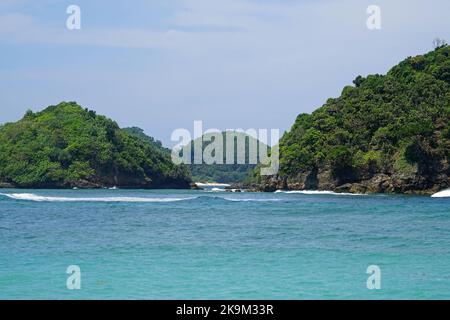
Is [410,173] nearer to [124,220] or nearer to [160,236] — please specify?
[124,220]

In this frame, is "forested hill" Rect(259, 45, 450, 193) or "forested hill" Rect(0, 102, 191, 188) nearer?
"forested hill" Rect(259, 45, 450, 193)

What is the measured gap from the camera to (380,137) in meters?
83.4

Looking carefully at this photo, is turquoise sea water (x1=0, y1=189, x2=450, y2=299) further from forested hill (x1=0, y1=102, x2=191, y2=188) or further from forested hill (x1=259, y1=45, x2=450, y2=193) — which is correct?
forested hill (x1=0, y1=102, x2=191, y2=188)

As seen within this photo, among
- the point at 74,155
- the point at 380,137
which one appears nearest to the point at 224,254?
the point at 380,137

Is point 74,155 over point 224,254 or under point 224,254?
over

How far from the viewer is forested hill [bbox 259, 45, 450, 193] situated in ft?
254

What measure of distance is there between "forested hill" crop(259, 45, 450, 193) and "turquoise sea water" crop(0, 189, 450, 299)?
1427 inches

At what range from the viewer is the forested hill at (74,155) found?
370ft

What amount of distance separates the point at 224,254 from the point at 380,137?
61.5 metres

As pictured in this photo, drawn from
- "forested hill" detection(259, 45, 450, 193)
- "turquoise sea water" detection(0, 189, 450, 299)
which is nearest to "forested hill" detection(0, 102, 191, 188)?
"forested hill" detection(259, 45, 450, 193)

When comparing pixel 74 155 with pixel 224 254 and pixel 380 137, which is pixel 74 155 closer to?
pixel 380 137

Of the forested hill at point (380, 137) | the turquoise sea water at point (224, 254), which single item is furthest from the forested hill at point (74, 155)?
the turquoise sea water at point (224, 254)

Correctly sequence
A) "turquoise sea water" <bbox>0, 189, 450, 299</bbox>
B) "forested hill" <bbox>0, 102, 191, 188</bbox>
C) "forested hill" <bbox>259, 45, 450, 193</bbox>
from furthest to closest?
"forested hill" <bbox>0, 102, 191, 188</bbox> < "forested hill" <bbox>259, 45, 450, 193</bbox> < "turquoise sea water" <bbox>0, 189, 450, 299</bbox>
